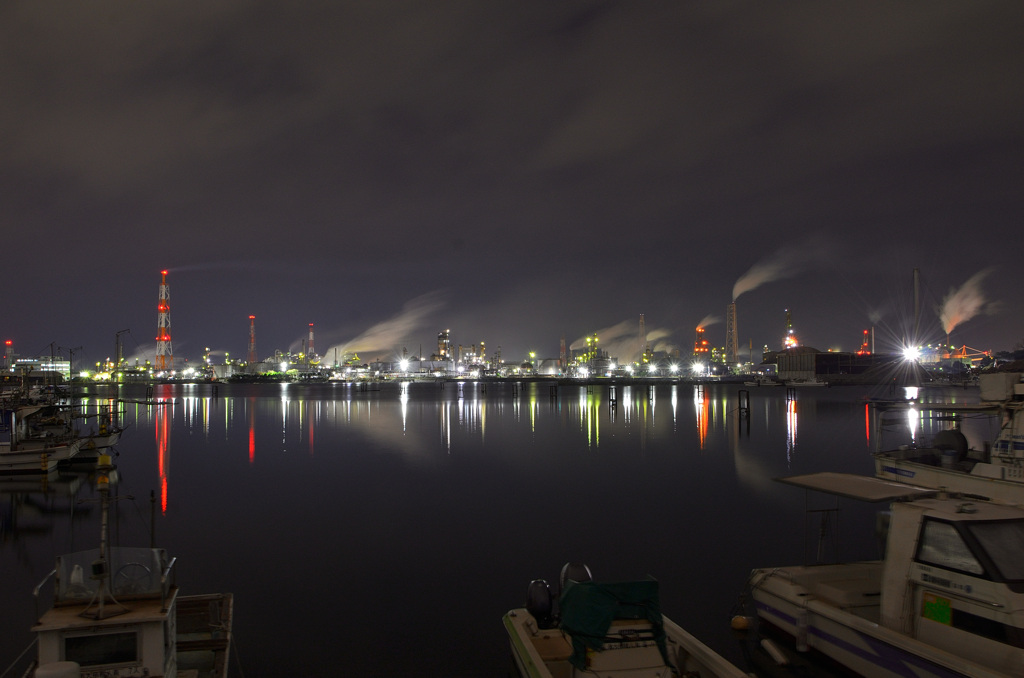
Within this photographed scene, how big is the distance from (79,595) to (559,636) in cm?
539

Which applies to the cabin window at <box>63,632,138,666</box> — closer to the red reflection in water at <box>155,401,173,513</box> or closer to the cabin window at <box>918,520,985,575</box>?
the cabin window at <box>918,520,985,575</box>

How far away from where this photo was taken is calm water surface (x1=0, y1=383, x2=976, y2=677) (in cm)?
1037

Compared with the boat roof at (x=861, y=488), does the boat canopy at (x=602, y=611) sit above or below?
below

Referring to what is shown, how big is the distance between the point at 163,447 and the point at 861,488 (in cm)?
3883

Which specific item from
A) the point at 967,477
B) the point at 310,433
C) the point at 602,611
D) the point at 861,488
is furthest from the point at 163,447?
the point at 967,477

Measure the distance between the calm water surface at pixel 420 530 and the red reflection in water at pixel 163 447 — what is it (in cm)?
24

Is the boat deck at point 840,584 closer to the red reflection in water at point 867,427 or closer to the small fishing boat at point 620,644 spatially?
the small fishing boat at point 620,644

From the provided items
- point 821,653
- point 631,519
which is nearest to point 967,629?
point 821,653

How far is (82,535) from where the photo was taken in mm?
17469

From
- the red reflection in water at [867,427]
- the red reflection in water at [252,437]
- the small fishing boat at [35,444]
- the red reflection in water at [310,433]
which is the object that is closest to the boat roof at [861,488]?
the red reflection in water at [252,437]

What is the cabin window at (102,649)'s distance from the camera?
19.8 feet

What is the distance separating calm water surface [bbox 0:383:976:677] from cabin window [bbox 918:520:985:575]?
3380mm

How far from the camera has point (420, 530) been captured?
56.7 ft

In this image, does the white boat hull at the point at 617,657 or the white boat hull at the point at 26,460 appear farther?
the white boat hull at the point at 26,460
